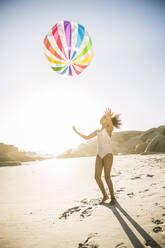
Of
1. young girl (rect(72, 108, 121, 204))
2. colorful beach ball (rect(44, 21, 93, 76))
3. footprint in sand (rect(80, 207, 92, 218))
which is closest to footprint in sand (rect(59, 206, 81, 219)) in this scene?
footprint in sand (rect(80, 207, 92, 218))

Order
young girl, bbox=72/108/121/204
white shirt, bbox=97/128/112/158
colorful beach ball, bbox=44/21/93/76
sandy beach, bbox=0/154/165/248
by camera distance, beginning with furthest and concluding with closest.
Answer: colorful beach ball, bbox=44/21/93/76 → white shirt, bbox=97/128/112/158 → young girl, bbox=72/108/121/204 → sandy beach, bbox=0/154/165/248

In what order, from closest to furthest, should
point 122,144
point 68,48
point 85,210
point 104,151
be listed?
1. point 85,210
2. point 104,151
3. point 68,48
4. point 122,144

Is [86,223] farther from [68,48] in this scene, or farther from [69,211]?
[68,48]

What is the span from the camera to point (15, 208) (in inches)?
137

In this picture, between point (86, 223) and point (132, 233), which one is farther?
point (86, 223)

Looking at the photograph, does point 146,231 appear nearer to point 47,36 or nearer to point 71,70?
point 71,70

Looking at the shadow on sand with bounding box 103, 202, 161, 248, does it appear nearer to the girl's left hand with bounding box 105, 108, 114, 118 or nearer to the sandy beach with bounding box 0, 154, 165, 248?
the sandy beach with bounding box 0, 154, 165, 248

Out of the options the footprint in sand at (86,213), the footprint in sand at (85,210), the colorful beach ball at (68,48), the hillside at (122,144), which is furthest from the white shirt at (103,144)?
the hillside at (122,144)

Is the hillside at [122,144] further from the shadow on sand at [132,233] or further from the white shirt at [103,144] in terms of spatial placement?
the shadow on sand at [132,233]

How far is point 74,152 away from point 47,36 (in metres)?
32.5

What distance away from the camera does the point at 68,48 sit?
7230mm

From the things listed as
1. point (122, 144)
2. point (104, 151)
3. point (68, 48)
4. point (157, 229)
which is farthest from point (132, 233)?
point (122, 144)

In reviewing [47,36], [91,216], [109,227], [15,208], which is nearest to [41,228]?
[91,216]

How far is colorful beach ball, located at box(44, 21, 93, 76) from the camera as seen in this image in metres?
7.10
